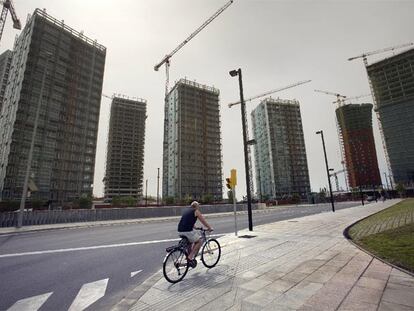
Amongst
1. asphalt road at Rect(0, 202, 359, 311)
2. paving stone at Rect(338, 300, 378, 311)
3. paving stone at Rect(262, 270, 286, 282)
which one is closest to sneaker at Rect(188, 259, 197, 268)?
asphalt road at Rect(0, 202, 359, 311)

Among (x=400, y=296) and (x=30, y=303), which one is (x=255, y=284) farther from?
(x=30, y=303)

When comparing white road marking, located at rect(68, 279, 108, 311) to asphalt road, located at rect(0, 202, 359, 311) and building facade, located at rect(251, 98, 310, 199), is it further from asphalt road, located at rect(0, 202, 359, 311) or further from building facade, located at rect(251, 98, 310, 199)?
building facade, located at rect(251, 98, 310, 199)

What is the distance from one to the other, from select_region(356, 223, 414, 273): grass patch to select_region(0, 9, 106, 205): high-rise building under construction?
80.7 metres

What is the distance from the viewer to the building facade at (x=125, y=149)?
451 feet

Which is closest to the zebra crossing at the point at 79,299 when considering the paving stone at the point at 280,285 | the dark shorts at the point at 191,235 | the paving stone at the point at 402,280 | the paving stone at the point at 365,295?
the dark shorts at the point at 191,235

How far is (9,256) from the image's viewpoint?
820cm

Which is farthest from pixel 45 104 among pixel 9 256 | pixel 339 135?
pixel 339 135

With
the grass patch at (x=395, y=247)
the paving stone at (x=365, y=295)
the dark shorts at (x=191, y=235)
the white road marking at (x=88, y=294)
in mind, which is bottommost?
the white road marking at (x=88, y=294)

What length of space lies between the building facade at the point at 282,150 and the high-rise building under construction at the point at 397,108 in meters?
47.5

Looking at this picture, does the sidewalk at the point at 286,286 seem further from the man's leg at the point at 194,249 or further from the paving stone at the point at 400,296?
the man's leg at the point at 194,249

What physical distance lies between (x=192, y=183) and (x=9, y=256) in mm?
110987

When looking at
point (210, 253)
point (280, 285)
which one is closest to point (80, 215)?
point (210, 253)

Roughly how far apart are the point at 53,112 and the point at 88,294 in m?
90.0

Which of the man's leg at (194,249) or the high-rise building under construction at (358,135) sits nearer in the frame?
the man's leg at (194,249)
